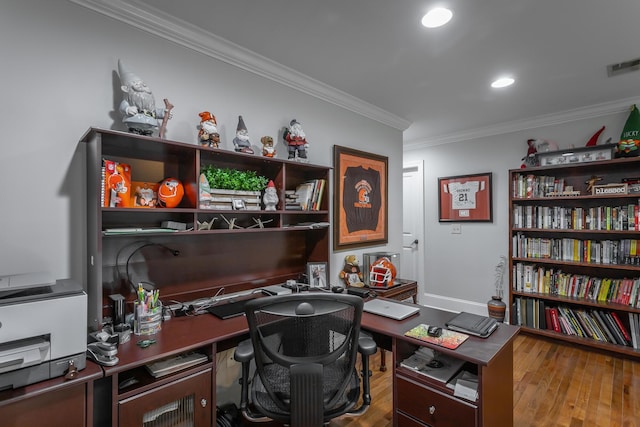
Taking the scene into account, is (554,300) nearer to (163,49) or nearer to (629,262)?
(629,262)

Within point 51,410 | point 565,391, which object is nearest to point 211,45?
point 51,410

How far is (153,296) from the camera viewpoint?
5.14 feet

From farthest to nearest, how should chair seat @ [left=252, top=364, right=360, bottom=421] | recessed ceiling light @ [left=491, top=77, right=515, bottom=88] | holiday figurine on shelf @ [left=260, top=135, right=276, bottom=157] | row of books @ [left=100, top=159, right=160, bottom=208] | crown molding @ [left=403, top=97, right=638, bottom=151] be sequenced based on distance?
crown molding @ [left=403, top=97, right=638, bottom=151] → recessed ceiling light @ [left=491, top=77, right=515, bottom=88] → holiday figurine on shelf @ [left=260, top=135, right=276, bottom=157] → row of books @ [left=100, top=159, right=160, bottom=208] → chair seat @ [left=252, top=364, right=360, bottom=421]

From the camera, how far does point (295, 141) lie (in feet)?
7.64

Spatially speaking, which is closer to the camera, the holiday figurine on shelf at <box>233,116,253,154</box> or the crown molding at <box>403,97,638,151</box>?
the holiday figurine on shelf at <box>233,116,253,154</box>

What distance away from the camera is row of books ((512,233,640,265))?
9.44 feet

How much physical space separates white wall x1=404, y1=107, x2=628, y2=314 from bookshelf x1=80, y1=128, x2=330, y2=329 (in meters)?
2.50

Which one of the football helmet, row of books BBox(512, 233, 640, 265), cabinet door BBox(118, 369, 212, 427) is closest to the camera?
cabinet door BBox(118, 369, 212, 427)

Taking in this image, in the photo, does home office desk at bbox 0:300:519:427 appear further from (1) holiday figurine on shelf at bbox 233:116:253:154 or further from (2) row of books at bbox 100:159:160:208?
(1) holiday figurine on shelf at bbox 233:116:253:154

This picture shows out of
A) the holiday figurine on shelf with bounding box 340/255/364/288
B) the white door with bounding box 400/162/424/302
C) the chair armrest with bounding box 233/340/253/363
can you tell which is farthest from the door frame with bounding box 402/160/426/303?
the chair armrest with bounding box 233/340/253/363

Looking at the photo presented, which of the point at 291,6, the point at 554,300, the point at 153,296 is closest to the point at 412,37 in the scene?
the point at 291,6

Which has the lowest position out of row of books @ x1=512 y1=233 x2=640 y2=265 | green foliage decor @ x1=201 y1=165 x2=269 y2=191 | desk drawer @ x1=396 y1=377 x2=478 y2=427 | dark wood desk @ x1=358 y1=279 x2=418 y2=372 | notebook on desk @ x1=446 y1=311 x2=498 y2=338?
desk drawer @ x1=396 y1=377 x2=478 y2=427

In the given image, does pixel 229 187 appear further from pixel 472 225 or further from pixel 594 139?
pixel 594 139

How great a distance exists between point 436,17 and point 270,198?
1.44m
